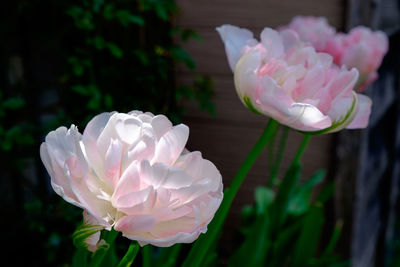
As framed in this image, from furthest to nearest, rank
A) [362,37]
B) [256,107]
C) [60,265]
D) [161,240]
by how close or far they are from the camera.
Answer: [60,265] < [362,37] < [256,107] < [161,240]

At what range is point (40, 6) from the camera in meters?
1.10

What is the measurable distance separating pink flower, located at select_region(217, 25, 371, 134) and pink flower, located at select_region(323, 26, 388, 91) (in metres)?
0.37

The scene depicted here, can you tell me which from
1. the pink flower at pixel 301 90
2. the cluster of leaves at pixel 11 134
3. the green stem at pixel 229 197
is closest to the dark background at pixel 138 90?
the cluster of leaves at pixel 11 134

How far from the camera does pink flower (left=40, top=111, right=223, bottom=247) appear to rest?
35cm

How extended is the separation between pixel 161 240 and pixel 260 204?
0.90 m

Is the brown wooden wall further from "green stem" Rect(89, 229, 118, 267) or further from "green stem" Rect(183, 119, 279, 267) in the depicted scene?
"green stem" Rect(89, 229, 118, 267)

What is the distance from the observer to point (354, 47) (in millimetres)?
859

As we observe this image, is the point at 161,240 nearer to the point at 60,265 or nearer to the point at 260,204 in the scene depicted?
the point at 60,265

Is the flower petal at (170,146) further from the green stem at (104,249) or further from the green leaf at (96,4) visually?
the green leaf at (96,4)

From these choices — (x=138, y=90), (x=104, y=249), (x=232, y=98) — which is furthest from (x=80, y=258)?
(x=232, y=98)

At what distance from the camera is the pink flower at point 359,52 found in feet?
2.83

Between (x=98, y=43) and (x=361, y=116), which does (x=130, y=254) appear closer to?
(x=361, y=116)

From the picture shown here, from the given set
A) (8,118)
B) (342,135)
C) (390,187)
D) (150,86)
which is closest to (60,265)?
(8,118)

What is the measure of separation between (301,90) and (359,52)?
0.44 meters
